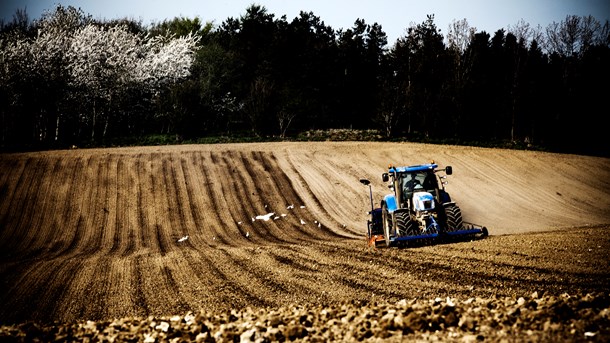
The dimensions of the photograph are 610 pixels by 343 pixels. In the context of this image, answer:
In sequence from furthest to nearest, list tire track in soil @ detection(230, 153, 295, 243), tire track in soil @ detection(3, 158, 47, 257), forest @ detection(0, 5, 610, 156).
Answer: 1. forest @ detection(0, 5, 610, 156)
2. tire track in soil @ detection(230, 153, 295, 243)
3. tire track in soil @ detection(3, 158, 47, 257)

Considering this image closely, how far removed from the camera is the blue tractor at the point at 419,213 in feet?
36.8

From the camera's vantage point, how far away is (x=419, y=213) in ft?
38.1

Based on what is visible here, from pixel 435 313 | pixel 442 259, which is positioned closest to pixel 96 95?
pixel 442 259

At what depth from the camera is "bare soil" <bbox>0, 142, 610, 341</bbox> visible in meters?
5.89

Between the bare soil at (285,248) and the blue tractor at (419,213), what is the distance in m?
0.45

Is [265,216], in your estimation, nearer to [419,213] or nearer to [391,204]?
[391,204]

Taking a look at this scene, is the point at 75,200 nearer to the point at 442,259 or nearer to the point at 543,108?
the point at 442,259

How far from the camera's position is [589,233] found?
1167 cm

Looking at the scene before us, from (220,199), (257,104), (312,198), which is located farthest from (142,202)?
(257,104)

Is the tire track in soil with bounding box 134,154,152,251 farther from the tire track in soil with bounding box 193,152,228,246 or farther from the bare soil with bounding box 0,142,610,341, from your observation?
the tire track in soil with bounding box 193,152,228,246

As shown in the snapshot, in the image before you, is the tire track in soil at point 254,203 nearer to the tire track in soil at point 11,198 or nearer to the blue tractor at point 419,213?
the blue tractor at point 419,213

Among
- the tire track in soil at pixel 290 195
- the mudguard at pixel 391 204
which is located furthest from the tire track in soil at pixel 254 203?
the mudguard at pixel 391 204

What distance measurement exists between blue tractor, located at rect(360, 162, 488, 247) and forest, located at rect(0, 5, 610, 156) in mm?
20001

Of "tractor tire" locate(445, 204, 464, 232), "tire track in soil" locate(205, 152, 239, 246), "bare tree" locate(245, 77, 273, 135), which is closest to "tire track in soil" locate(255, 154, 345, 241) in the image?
"tire track in soil" locate(205, 152, 239, 246)
